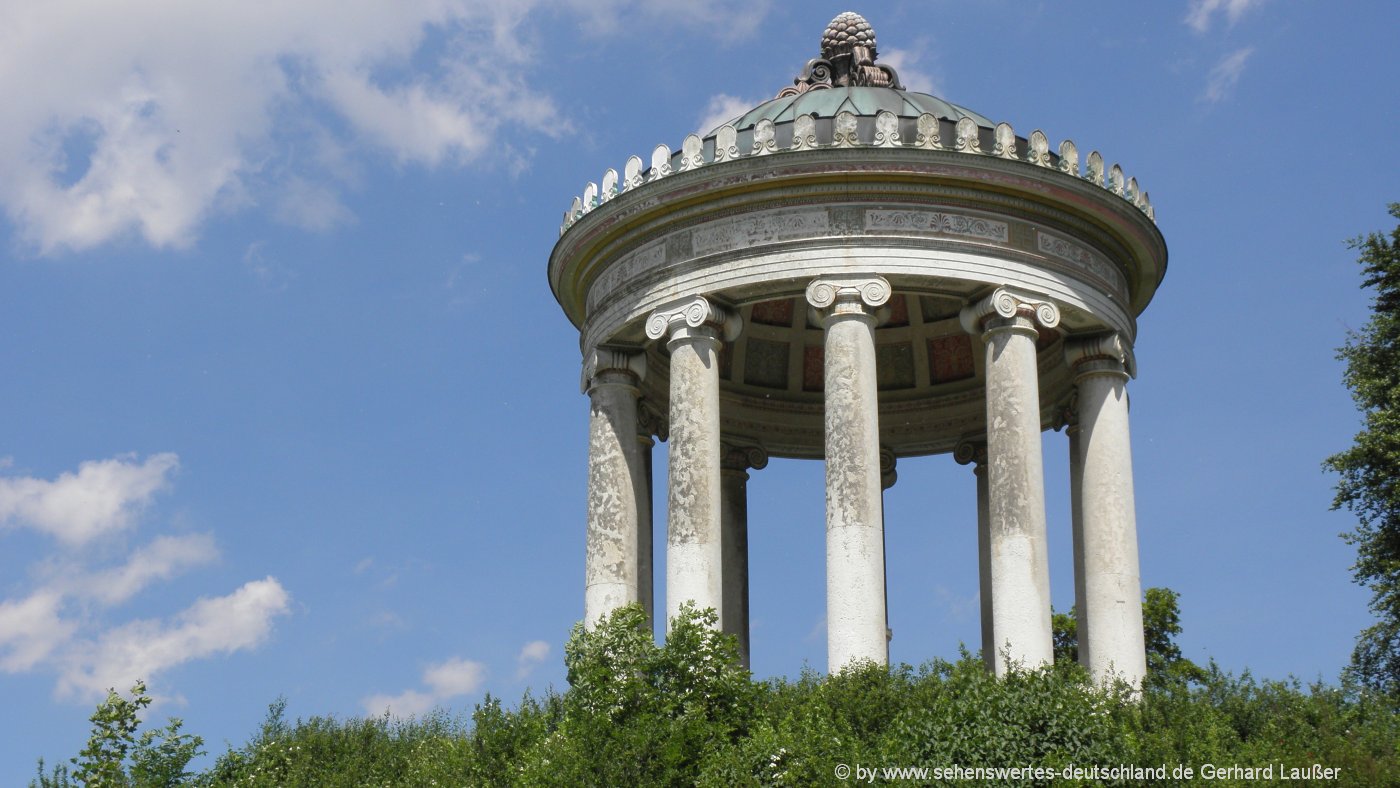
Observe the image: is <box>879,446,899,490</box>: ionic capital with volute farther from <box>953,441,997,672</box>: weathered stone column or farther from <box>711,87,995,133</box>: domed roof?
<box>711,87,995,133</box>: domed roof

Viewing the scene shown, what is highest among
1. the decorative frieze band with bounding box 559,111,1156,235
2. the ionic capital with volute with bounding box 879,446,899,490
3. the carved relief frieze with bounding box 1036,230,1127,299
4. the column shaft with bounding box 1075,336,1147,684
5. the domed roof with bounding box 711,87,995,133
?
the domed roof with bounding box 711,87,995,133

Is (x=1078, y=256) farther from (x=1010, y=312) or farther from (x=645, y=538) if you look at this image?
(x=645, y=538)

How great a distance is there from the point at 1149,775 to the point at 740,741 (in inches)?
234

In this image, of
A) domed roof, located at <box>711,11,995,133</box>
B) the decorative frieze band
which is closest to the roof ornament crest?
domed roof, located at <box>711,11,995,133</box>

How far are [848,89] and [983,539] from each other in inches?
448

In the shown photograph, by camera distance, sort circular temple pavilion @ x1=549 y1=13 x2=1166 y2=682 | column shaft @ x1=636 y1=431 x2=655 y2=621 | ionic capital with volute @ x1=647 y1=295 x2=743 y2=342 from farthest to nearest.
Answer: column shaft @ x1=636 y1=431 x2=655 y2=621, ionic capital with volute @ x1=647 y1=295 x2=743 y2=342, circular temple pavilion @ x1=549 y1=13 x2=1166 y2=682

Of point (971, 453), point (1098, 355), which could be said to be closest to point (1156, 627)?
point (971, 453)

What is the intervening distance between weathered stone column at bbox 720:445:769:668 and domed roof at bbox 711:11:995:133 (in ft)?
30.3

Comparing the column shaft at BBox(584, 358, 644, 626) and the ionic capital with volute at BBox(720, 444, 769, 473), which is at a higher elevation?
the ionic capital with volute at BBox(720, 444, 769, 473)

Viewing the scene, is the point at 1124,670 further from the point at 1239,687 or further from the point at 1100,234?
the point at 1100,234

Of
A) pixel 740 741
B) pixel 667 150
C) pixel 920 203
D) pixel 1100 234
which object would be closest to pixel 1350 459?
pixel 1100 234

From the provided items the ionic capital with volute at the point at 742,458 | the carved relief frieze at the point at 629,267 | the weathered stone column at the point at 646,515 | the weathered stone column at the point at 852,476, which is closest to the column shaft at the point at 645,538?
the weathered stone column at the point at 646,515

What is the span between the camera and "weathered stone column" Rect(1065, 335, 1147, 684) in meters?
36.2

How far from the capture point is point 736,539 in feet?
148
